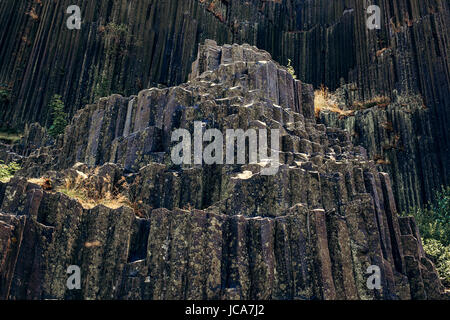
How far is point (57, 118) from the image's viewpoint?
96.8 feet

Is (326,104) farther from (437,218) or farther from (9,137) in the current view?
(9,137)

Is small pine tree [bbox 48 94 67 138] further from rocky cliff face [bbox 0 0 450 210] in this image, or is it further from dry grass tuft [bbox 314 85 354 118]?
dry grass tuft [bbox 314 85 354 118]

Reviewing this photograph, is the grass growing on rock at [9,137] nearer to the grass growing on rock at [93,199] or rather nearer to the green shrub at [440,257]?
the grass growing on rock at [93,199]

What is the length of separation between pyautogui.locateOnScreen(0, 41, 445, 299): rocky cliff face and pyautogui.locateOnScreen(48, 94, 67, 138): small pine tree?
14305 millimetres

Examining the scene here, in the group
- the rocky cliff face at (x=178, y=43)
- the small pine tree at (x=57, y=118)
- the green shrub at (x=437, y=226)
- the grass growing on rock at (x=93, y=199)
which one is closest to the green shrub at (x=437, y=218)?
the green shrub at (x=437, y=226)

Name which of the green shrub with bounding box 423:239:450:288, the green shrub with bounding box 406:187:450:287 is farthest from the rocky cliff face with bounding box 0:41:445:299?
the green shrub with bounding box 406:187:450:287

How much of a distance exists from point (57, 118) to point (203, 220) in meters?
22.2

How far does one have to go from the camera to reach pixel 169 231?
32.8 ft

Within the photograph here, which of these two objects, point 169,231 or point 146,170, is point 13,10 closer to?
point 146,170

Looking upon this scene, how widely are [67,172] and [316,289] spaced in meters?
6.80

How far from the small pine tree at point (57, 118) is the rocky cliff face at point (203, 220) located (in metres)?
14.3

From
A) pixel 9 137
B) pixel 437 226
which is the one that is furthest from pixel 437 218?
pixel 9 137

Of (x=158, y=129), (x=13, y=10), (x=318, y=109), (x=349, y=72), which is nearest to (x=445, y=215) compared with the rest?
(x=318, y=109)

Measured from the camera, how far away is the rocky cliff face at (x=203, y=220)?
9352 mm
